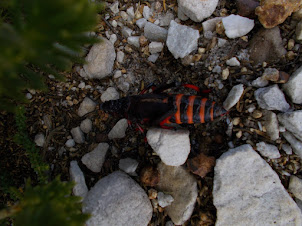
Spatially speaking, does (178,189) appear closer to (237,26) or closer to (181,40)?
(181,40)

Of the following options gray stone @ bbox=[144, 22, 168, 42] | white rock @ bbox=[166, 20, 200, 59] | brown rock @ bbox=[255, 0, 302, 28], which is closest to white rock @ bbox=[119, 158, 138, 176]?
white rock @ bbox=[166, 20, 200, 59]

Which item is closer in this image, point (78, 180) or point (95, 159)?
point (78, 180)

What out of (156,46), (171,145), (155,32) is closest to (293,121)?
(171,145)

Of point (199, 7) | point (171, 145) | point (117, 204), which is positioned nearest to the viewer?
point (117, 204)

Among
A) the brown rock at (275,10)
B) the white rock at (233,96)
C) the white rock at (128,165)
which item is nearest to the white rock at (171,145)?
the white rock at (128,165)

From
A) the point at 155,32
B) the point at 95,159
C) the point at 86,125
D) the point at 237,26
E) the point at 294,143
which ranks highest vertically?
the point at 237,26

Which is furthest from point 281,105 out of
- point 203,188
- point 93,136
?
point 93,136
